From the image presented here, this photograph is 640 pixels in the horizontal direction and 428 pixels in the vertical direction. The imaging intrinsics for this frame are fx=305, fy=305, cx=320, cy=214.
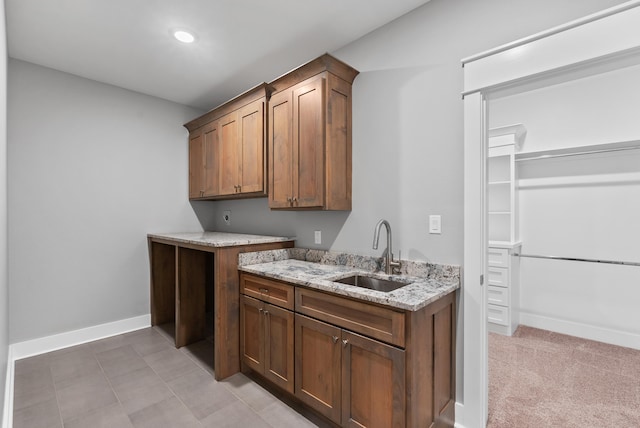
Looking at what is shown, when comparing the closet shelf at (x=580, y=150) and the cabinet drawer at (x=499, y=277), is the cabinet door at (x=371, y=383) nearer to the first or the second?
the cabinet drawer at (x=499, y=277)

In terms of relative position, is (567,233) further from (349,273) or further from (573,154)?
(349,273)

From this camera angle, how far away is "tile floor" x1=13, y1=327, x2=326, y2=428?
1890 mm

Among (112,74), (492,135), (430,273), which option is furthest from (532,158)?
(112,74)

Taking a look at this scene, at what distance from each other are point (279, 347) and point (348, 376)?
593 millimetres

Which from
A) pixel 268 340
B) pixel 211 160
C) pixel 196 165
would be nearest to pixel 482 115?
pixel 268 340

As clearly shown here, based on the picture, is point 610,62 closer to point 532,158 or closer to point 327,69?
point 327,69

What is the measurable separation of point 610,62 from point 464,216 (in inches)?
37.9

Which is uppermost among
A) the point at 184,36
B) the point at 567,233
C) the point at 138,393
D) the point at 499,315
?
the point at 184,36

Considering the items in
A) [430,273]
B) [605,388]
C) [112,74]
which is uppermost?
[112,74]

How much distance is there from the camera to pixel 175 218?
3723 mm

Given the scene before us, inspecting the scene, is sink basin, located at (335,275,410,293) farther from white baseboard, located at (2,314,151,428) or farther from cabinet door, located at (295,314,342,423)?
white baseboard, located at (2,314,151,428)

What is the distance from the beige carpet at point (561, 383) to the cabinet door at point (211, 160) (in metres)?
3.08

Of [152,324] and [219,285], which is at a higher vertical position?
[219,285]

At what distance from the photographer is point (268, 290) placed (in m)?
2.18
